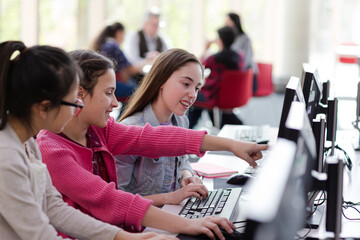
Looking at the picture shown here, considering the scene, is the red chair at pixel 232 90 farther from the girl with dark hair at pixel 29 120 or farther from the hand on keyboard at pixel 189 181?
Answer: the girl with dark hair at pixel 29 120

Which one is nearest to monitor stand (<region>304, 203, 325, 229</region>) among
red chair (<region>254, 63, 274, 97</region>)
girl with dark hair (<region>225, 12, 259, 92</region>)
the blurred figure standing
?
the blurred figure standing

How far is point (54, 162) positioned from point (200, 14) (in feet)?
25.4

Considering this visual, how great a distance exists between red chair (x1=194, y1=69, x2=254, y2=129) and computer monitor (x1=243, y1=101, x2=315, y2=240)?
440 cm

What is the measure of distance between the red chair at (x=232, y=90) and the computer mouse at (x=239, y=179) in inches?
132

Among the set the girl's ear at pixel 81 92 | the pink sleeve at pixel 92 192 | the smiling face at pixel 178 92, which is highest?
the girl's ear at pixel 81 92

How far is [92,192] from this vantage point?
5.05 feet

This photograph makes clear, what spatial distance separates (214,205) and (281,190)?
0.95 meters

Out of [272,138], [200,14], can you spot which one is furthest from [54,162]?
[200,14]

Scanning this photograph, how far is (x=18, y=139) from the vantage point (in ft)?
4.27

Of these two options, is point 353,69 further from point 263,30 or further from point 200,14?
point 200,14

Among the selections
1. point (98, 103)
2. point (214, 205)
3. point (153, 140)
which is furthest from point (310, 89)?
point (98, 103)

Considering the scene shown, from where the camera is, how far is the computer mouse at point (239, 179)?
220 cm

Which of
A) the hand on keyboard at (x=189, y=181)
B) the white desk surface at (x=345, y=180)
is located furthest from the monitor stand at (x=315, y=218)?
the hand on keyboard at (x=189, y=181)

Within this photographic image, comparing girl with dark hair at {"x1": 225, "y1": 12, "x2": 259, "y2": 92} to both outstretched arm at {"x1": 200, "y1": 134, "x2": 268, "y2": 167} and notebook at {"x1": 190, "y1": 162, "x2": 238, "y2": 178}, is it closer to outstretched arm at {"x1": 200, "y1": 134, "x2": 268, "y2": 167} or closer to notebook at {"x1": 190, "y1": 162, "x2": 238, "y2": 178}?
notebook at {"x1": 190, "y1": 162, "x2": 238, "y2": 178}
